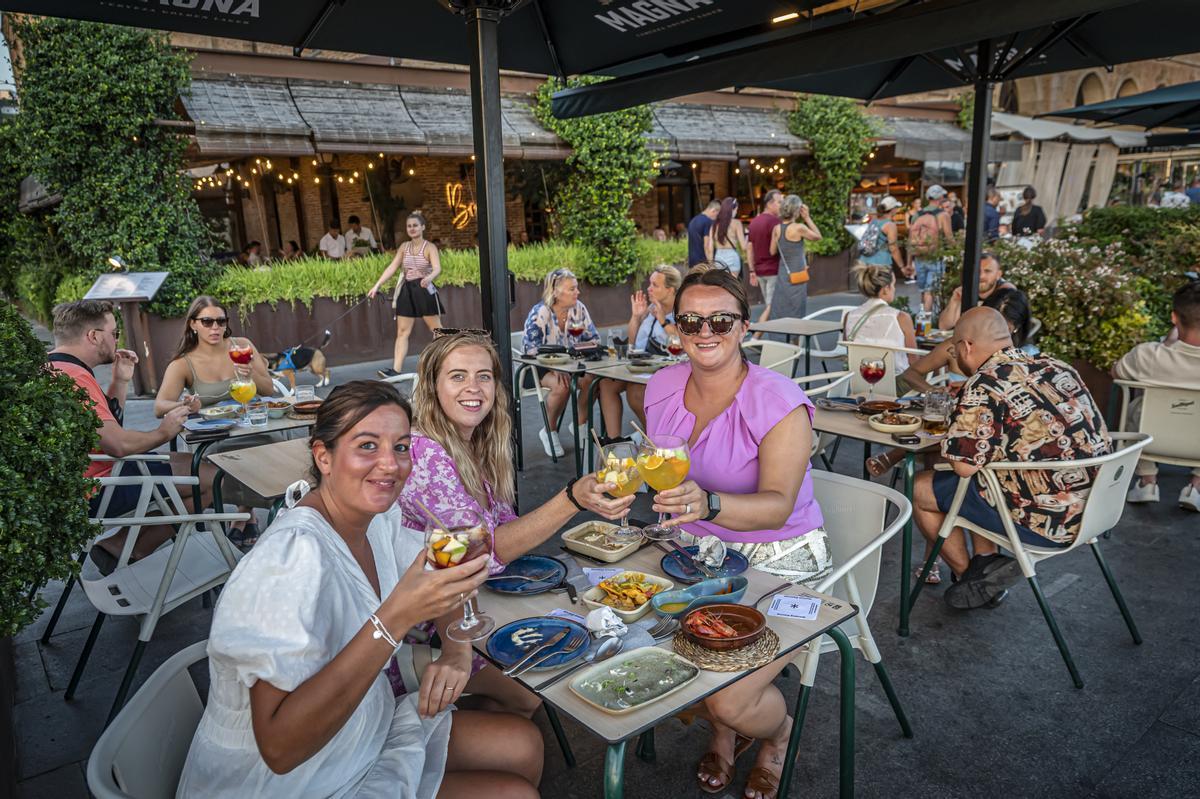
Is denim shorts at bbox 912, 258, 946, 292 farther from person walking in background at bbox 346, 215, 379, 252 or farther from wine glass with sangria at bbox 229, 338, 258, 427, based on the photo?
person walking in background at bbox 346, 215, 379, 252

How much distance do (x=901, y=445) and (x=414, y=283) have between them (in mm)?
6716

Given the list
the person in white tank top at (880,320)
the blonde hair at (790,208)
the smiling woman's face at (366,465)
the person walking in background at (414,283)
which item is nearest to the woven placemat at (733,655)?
the smiling woman's face at (366,465)

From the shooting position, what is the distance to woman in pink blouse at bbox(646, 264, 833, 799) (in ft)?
7.80

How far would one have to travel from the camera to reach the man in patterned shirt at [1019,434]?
3.06 metres

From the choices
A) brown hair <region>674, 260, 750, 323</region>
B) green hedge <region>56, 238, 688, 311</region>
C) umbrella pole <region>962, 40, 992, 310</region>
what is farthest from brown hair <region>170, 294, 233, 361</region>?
green hedge <region>56, 238, 688, 311</region>

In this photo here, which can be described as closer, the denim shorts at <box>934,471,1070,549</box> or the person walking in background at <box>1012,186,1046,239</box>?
the denim shorts at <box>934,471,1070,549</box>

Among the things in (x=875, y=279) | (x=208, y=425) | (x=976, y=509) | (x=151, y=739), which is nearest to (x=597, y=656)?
(x=151, y=739)

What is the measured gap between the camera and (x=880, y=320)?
5273mm

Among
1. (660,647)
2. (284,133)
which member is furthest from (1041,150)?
(660,647)

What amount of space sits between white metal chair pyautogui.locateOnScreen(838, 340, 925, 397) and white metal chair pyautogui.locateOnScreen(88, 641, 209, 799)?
4050 millimetres

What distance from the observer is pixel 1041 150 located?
1691cm

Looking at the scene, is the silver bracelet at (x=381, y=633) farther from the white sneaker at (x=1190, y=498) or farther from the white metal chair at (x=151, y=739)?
the white sneaker at (x=1190, y=498)

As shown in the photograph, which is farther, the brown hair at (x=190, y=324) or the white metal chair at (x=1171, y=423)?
the brown hair at (x=190, y=324)

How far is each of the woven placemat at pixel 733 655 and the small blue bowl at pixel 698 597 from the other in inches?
5.2
